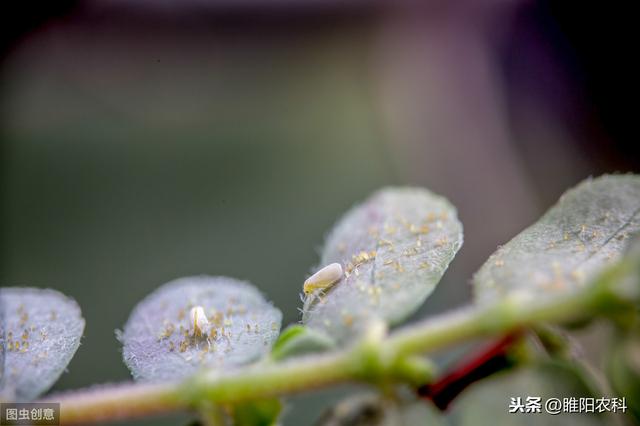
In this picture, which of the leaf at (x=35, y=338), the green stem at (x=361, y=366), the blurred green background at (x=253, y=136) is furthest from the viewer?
the blurred green background at (x=253, y=136)

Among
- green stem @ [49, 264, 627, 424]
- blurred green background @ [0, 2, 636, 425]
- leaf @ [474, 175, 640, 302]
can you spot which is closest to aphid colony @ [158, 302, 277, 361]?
green stem @ [49, 264, 627, 424]

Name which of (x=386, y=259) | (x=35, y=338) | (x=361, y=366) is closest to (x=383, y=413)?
(x=361, y=366)

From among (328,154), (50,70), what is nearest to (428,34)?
(328,154)

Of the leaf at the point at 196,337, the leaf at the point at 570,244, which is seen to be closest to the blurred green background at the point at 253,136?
the leaf at the point at 196,337

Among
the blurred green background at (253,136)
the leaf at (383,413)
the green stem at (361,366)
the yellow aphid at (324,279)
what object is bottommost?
the leaf at (383,413)

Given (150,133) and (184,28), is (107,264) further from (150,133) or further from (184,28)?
(184,28)

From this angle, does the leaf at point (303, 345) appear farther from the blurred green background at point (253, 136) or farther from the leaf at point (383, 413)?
the blurred green background at point (253, 136)

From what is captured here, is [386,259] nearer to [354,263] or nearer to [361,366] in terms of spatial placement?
[354,263]
